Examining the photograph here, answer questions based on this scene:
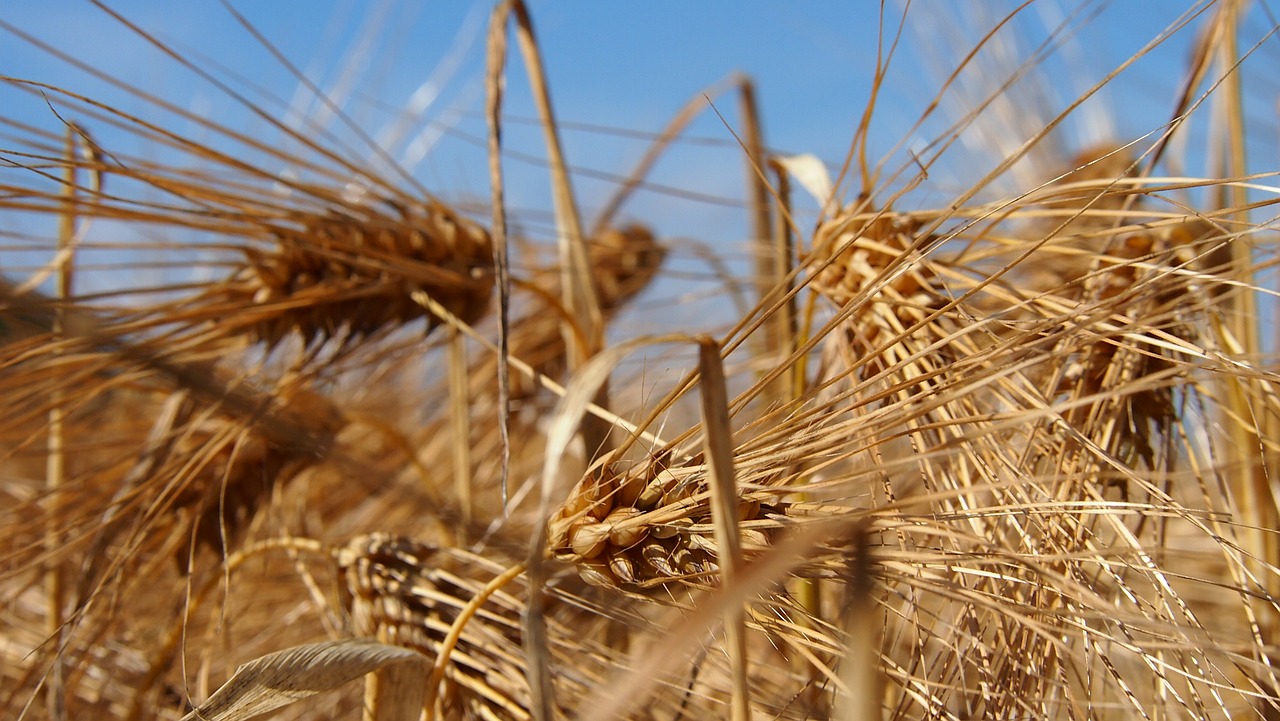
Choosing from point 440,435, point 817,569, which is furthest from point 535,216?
point 817,569

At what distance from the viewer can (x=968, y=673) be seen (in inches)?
18.5

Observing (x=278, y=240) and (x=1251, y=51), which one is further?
(x=278, y=240)

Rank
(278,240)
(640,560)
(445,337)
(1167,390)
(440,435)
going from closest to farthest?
1. (640,560)
2. (1167,390)
3. (278,240)
4. (445,337)
5. (440,435)

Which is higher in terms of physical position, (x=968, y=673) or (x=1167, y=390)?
(x=1167, y=390)

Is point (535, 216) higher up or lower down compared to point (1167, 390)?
higher up

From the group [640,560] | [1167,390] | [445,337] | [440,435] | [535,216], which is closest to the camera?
[640,560]

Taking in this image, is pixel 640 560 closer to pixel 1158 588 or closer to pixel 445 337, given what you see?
pixel 1158 588

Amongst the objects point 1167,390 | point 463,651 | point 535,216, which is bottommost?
point 463,651

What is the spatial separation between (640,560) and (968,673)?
0.78ft

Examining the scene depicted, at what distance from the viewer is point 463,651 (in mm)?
474

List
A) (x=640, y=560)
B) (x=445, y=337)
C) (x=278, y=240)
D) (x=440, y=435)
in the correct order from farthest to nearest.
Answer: (x=440, y=435) → (x=445, y=337) → (x=278, y=240) → (x=640, y=560)

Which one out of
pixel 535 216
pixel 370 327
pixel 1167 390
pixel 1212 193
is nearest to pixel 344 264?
pixel 370 327

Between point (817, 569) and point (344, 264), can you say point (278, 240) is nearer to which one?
point (344, 264)

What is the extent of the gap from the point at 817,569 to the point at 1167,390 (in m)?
0.25
